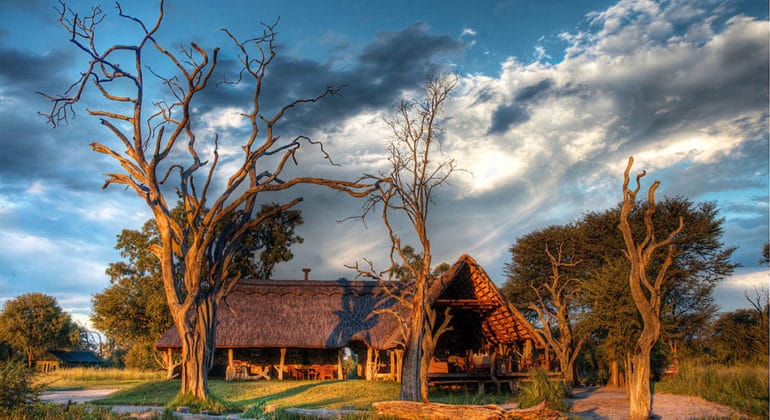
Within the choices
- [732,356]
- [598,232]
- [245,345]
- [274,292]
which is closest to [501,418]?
[245,345]

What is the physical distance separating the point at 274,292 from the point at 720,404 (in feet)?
67.4

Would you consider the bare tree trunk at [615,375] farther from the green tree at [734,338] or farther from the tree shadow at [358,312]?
the tree shadow at [358,312]

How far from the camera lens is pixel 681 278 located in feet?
103

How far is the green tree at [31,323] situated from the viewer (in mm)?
46469

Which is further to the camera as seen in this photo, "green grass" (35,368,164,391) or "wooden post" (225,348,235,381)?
"wooden post" (225,348,235,381)

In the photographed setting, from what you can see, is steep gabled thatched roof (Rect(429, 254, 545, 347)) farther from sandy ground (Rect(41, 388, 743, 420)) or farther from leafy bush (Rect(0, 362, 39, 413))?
leafy bush (Rect(0, 362, 39, 413))

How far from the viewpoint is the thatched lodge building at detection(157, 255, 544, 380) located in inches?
987

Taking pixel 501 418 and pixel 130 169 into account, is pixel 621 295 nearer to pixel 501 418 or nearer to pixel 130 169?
pixel 501 418

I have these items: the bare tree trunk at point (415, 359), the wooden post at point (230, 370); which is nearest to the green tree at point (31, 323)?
the wooden post at point (230, 370)

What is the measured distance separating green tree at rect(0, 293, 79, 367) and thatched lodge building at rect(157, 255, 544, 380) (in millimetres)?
26548

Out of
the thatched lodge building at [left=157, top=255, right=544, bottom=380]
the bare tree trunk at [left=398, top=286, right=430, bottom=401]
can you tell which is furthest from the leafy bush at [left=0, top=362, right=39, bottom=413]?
the thatched lodge building at [left=157, top=255, right=544, bottom=380]

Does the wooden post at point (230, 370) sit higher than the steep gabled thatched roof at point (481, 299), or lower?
lower

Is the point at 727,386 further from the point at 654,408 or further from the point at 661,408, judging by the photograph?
the point at 654,408

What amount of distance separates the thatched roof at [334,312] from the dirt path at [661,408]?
5458 mm
